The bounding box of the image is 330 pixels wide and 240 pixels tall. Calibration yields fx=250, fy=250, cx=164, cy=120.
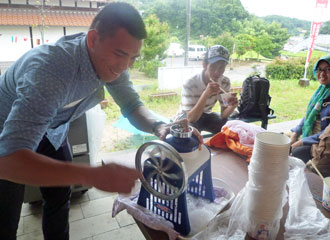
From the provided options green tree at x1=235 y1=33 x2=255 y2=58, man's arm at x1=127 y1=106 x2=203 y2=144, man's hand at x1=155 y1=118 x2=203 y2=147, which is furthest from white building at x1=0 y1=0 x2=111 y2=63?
green tree at x1=235 y1=33 x2=255 y2=58

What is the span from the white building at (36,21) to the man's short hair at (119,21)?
4.68ft

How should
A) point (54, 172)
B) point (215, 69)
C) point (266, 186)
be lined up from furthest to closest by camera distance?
point (215, 69)
point (266, 186)
point (54, 172)

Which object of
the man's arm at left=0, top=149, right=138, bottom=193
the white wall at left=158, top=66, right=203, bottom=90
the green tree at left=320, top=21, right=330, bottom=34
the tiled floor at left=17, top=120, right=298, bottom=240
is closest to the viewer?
the man's arm at left=0, top=149, right=138, bottom=193

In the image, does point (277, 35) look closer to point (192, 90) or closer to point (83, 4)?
point (192, 90)

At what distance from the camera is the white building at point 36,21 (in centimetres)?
232

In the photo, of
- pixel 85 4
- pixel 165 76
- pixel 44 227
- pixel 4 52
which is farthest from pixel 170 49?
pixel 44 227

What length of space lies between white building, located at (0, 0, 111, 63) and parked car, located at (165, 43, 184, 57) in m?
2.15

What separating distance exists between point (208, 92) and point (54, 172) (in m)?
1.60

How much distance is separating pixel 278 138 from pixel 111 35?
0.69 m

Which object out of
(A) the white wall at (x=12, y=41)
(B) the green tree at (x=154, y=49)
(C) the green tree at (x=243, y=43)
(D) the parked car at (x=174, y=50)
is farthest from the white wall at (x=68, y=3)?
(C) the green tree at (x=243, y=43)

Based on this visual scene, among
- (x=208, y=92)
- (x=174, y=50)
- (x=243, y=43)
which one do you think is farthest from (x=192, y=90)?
(x=243, y=43)

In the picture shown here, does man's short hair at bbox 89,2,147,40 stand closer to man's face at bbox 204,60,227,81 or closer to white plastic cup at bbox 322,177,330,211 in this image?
white plastic cup at bbox 322,177,330,211

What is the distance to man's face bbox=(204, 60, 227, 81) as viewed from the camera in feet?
7.09

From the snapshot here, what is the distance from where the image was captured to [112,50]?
2.96 ft
